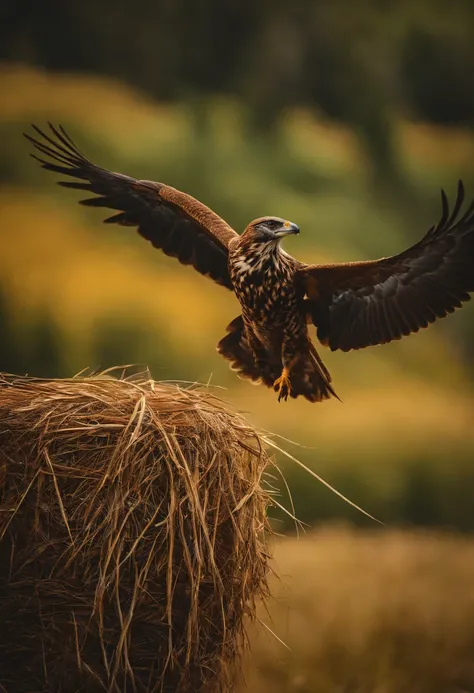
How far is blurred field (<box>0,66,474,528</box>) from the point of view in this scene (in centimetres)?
352

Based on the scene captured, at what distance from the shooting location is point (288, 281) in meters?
2.88

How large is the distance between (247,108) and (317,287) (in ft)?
4.15

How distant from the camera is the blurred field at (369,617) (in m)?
3.18

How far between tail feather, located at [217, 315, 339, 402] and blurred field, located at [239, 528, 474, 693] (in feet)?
2.41

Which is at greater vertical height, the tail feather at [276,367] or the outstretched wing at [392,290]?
the outstretched wing at [392,290]

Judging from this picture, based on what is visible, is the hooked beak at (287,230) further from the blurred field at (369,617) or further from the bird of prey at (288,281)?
the blurred field at (369,617)

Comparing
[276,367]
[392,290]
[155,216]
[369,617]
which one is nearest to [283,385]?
[276,367]

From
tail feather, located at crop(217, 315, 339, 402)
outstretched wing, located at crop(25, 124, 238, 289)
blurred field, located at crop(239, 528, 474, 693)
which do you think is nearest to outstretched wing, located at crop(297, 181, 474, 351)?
tail feather, located at crop(217, 315, 339, 402)

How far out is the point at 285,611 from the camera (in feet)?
10.7

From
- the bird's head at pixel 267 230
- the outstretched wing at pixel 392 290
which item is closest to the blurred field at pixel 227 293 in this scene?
the outstretched wing at pixel 392 290

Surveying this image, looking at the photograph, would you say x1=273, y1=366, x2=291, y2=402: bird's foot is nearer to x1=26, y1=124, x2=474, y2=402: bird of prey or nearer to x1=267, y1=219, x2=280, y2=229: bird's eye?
x1=26, y1=124, x2=474, y2=402: bird of prey

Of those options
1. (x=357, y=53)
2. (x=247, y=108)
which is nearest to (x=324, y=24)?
(x=357, y=53)

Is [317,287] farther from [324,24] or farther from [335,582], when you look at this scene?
[324,24]

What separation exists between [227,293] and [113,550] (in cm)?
193
